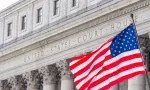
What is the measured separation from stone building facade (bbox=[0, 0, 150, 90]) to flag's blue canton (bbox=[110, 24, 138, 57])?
12.6 meters

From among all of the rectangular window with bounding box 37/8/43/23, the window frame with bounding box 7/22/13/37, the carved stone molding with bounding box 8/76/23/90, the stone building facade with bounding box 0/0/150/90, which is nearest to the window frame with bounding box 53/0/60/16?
the stone building facade with bounding box 0/0/150/90

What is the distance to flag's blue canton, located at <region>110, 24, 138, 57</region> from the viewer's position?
869 inches

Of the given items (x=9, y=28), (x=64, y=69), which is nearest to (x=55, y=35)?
(x=64, y=69)

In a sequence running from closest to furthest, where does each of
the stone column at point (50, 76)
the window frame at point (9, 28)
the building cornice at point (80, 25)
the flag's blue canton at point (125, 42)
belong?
the flag's blue canton at point (125, 42), the building cornice at point (80, 25), the stone column at point (50, 76), the window frame at point (9, 28)

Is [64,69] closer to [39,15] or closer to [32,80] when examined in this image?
[32,80]

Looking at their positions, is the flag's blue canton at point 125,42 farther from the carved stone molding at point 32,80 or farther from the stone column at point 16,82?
the stone column at point 16,82

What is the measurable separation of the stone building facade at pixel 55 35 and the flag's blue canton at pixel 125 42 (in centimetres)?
1257

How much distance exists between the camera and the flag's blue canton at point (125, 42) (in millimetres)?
22078

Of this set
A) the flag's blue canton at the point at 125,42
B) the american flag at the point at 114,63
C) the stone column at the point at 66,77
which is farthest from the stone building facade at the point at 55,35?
the flag's blue canton at the point at 125,42

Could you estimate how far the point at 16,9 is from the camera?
55.9 m

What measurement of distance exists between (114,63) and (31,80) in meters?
28.0

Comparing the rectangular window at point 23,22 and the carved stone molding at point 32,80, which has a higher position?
the rectangular window at point 23,22

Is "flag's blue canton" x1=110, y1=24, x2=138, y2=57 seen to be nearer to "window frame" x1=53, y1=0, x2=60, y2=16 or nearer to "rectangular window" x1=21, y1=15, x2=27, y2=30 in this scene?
"window frame" x1=53, y1=0, x2=60, y2=16

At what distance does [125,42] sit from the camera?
22.2m
